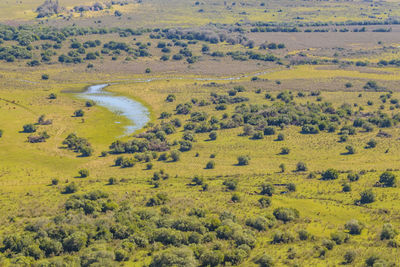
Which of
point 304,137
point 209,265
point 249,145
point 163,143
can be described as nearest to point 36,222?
point 209,265

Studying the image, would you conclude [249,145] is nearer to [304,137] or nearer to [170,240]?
[304,137]

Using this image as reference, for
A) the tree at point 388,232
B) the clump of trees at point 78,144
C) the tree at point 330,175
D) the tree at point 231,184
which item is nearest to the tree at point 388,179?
the tree at point 330,175

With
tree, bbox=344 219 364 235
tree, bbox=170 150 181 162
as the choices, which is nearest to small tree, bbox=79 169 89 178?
tree, bbox=170 150 181 162

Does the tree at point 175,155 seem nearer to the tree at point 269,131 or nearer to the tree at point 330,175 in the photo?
the tree at point 269,131

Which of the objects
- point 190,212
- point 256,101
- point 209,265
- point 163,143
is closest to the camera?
point 209,265

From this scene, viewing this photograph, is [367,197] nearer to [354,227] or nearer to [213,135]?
[354,227]

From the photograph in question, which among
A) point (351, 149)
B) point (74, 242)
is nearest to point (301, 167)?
point (351, 149)
